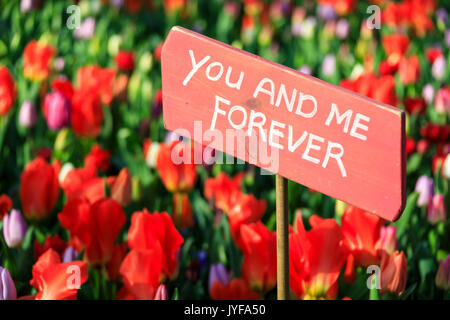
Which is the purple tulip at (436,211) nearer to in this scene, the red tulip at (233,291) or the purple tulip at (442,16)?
the red tulip at (233,291)

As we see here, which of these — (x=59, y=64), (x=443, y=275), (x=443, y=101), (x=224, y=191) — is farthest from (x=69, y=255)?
(x=59, y=64)

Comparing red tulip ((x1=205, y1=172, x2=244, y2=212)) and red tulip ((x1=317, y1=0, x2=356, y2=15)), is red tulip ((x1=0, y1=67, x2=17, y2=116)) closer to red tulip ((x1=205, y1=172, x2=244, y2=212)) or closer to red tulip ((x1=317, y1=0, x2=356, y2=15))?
red tulip ((x1=205, y1=172, x2=244, y2=212))

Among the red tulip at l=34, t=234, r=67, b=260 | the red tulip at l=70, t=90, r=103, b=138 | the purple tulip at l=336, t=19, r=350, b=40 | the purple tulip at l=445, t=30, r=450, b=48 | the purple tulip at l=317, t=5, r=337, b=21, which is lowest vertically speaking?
the red tulip at l=34, t=234, r=67, b=260

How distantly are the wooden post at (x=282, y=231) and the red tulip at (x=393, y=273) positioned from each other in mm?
231

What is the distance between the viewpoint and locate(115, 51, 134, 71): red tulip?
2.71 m

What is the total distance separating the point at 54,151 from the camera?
2.16 metres

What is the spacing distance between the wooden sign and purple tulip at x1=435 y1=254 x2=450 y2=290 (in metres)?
0.46

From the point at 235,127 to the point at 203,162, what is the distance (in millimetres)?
795

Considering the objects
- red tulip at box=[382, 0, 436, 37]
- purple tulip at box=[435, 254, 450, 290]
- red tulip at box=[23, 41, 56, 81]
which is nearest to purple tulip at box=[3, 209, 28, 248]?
purple tulip at box=[435, 254, 450, 290]

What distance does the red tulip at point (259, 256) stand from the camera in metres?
1.32

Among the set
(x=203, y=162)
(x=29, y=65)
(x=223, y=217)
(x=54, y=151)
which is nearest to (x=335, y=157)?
(x=223, y=217)

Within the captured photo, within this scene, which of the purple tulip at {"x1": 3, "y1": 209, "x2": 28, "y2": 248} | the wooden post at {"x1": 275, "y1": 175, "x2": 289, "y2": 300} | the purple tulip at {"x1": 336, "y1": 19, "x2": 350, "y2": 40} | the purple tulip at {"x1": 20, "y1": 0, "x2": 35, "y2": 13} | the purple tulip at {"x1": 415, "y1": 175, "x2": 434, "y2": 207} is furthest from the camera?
the purple tulip at {"x1": 20, "y1": 0, "x2": 35, "y2": 13}

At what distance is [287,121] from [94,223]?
0.48m

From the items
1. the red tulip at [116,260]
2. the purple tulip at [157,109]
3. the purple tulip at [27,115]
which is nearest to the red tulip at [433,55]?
the purple tulip at [157,109]
